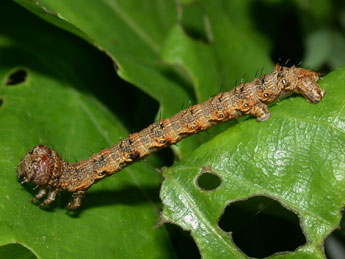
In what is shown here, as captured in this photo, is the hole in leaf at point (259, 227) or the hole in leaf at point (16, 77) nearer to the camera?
the hole in leaf at point (259, 227)

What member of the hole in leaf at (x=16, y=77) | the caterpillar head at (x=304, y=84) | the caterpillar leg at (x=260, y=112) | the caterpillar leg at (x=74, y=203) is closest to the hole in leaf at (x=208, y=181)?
the caterpillar leg at (x=260, y=112)

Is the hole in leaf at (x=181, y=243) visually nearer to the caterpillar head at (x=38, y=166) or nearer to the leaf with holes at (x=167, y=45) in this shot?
the leaf with holes at (x=167, y=45)

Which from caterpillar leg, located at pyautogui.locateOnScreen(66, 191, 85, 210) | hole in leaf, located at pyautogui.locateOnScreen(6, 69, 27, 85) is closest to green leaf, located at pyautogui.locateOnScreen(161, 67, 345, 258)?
caterpillar leg, located at pyautogui.locateOnScreen(66, 191, 85, 210)

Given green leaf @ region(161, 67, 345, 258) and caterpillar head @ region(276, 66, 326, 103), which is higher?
caterpillar head @ region(276, 66, 326, 103)

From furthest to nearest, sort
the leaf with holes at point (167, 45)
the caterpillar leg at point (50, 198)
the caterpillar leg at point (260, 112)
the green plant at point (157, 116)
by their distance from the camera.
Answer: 1. the leaf with holes at point (167, 45)
2. the caterpillar leg at point (50, 198)
3. the caterpillar leg at point (260, 112)
4. the green plant at point (157, 116)

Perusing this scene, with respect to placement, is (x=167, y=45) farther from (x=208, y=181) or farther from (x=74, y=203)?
(x=74, y=203)

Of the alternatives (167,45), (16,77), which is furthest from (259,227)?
(16,77)

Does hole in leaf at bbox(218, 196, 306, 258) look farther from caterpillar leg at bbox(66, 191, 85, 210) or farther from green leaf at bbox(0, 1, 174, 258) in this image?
caterpillar leg at bbox(66, 191, 85, 210)
